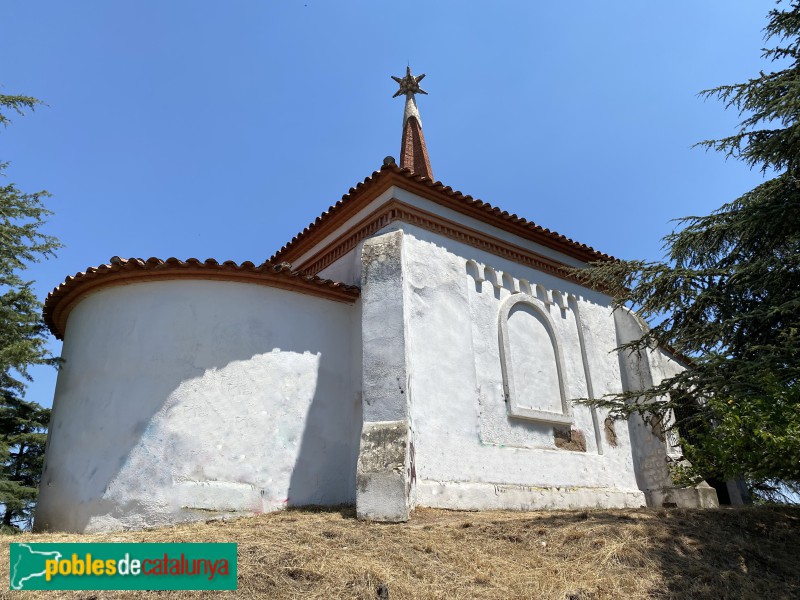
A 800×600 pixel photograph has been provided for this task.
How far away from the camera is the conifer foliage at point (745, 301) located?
6340 mm

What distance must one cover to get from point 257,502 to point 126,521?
4.97ft

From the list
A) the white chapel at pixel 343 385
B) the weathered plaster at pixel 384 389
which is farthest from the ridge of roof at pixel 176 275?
the weathered plaster at pixel 384 389

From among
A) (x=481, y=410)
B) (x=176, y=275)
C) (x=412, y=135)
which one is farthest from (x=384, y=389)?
(x=412, y=135)

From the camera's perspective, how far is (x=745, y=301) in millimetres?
8234

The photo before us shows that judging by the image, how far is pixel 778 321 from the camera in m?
7.98

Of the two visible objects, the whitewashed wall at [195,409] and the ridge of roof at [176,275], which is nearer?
the whitewashed wall at [195,409]

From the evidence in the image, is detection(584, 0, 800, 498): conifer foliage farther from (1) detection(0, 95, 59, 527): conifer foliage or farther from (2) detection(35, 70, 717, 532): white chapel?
(1) detection(0, 95, 59, 527): conifer foliage

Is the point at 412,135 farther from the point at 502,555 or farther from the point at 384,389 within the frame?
the point at 502,555

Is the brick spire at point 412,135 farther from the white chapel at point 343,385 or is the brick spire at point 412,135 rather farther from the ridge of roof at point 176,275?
the ridge of roof at point 176,275

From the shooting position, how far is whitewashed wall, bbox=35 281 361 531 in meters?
7.09

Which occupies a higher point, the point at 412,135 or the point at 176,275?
the point at 412,135

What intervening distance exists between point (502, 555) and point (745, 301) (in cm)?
531

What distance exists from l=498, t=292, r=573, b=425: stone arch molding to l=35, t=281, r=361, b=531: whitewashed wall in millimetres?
2540

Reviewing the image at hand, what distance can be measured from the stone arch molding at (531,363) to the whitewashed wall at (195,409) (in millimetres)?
2540
